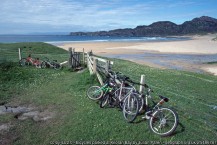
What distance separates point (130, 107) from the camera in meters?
10.9

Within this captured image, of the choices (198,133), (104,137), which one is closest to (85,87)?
(104,137)

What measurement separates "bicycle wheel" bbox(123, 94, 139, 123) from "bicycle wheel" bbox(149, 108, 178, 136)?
113cm

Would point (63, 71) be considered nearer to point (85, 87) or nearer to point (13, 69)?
point (13, 69)

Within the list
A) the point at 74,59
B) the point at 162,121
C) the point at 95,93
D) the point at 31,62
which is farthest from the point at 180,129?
the point at 31,62

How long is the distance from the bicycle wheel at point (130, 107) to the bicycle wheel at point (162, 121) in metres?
1.13

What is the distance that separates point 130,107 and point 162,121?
1.87 meters

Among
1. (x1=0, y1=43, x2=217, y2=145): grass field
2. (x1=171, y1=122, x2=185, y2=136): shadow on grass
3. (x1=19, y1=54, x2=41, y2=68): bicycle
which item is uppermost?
(x1=19, y1=54, x2=41, y2=68): bicycle

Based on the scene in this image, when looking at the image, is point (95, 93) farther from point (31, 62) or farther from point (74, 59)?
point (31, 62)

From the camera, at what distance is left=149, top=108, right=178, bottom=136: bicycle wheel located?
9344 mm

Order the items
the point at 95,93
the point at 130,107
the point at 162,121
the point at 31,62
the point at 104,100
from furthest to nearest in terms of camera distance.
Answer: the point at 31,62
the point at 95,93
the point at 104,100
the point at 130,107
the point at 162,121

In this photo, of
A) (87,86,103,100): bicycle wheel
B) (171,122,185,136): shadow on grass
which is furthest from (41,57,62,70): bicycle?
(171,122,185,136): shadow on grass

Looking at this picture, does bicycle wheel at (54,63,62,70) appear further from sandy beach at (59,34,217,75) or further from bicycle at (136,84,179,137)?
sandy beach at (59,34,217,75)

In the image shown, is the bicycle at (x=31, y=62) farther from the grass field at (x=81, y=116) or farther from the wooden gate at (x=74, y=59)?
the grass field at (x=81, y=116)

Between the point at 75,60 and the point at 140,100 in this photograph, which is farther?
the point at 75,60
